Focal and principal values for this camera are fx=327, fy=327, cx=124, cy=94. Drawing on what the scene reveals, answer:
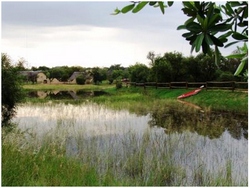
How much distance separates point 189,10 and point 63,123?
30.6ft

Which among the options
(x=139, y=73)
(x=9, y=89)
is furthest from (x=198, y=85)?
(x=9, y=89)

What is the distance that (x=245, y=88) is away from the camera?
1880cm

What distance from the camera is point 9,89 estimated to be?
10914mm

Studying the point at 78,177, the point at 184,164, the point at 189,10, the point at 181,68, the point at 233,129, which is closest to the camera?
the point at 189,10

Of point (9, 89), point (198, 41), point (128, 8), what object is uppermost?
point (128, 8)

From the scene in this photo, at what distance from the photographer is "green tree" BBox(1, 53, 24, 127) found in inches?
424

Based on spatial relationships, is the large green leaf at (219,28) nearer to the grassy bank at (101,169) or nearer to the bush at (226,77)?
the grassy bank at (101,169)

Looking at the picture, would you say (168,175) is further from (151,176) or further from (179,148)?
(179,148)

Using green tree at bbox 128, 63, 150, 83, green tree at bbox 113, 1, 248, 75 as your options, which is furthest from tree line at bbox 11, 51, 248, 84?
green tree at bbox 113, 1, 248, 75

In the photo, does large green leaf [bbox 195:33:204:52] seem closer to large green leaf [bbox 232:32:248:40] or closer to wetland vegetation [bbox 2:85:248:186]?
large green leaf [bbox 232:32:248:40]

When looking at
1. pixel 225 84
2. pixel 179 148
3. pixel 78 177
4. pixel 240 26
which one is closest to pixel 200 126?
pixel 179 148

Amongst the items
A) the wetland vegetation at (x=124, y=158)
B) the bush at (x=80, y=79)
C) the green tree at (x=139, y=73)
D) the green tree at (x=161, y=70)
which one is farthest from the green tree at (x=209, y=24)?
the bush at (x=80, y=79)

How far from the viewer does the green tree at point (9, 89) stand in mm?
10773

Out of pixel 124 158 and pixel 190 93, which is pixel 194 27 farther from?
pixel 190 93
